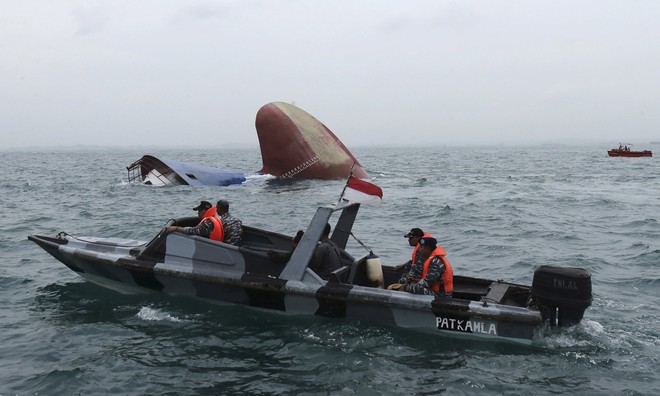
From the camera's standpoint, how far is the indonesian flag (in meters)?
9.80

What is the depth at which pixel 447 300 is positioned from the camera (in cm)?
855

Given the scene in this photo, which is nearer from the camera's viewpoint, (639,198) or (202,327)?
(202,327)

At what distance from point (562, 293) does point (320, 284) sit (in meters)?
3.84

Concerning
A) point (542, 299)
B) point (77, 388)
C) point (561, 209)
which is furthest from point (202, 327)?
point (561, 209)

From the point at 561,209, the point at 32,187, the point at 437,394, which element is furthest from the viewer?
the point at 32,187

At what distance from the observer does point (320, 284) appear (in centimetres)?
921

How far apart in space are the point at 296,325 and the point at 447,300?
8.65 feet

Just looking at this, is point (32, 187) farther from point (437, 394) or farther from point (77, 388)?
point (437, 394)

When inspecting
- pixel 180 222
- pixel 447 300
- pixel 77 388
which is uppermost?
pixel 180 222

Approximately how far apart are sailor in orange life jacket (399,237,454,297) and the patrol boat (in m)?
0.28

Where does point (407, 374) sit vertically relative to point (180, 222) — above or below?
below

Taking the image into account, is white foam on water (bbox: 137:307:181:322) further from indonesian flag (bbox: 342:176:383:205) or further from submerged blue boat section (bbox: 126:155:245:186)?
submerged blue boat section (bbox: 126:155:245:186)

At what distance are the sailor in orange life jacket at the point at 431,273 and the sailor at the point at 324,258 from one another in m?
1.39

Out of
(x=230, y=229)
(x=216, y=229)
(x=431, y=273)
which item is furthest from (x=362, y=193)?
(x=216, y=229)
